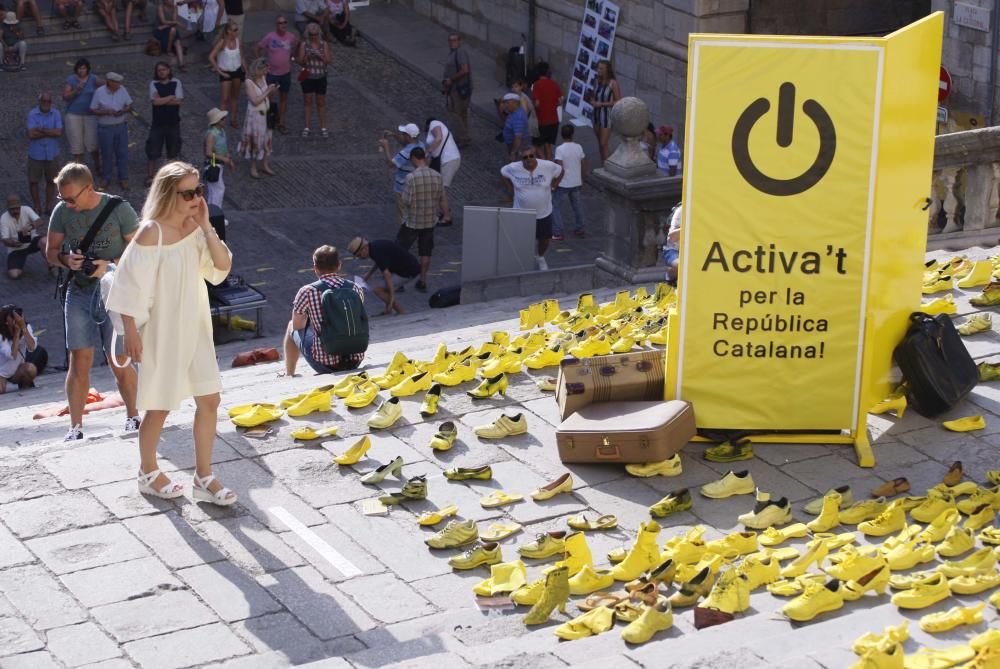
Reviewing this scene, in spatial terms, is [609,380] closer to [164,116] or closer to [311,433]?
[311,433]

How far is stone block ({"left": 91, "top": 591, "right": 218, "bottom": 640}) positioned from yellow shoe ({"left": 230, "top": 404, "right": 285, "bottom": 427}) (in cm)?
196

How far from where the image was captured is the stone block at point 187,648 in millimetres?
6293

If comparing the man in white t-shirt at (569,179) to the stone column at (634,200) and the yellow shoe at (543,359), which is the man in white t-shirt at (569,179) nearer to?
the stone column at (634,200)

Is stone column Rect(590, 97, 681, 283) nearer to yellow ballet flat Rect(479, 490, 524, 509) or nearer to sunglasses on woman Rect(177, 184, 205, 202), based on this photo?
yellow ballet flat Rect(479, 490, 524, 509)

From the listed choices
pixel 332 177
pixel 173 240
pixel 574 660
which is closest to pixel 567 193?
pixel 332 177

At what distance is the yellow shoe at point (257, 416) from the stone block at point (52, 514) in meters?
1.14

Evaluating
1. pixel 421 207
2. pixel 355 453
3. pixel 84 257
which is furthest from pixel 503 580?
pixel 421 207

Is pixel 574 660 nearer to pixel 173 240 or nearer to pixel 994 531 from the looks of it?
pixel 994 531

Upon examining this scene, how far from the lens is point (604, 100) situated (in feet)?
70.0

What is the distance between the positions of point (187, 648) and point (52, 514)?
4.98 ft

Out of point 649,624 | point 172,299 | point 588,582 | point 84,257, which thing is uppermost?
point 172,299

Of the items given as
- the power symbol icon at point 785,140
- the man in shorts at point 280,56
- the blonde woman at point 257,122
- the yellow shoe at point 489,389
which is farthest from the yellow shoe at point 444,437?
the man in shorts at point 280,56

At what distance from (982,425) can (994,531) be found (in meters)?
1.68

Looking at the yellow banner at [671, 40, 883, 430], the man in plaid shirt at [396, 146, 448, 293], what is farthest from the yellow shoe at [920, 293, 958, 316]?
the man in plaid shirt at [396, 146, 448, 293]
